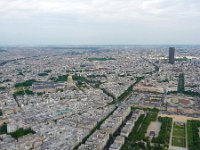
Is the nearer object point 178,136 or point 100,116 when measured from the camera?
point 178,136

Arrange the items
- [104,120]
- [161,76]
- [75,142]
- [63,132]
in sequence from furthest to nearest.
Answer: [161,76] < [104,120] < [63,132] < [75,142]

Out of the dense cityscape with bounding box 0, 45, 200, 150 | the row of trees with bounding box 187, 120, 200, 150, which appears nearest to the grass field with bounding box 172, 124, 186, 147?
the dense cityscape with bounding box 0, 45, 200, 150

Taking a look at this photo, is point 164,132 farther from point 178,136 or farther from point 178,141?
point 178,141

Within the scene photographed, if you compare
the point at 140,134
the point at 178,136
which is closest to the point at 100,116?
the point at 140,134

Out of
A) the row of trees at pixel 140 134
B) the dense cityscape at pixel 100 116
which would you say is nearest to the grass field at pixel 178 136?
the dense cityscape at pixel 100 116

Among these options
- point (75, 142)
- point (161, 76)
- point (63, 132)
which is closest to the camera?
point (75, 142)

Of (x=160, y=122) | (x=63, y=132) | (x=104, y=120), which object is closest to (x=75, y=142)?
(x=63, y=132)

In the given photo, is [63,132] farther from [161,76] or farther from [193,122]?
[161,76]
